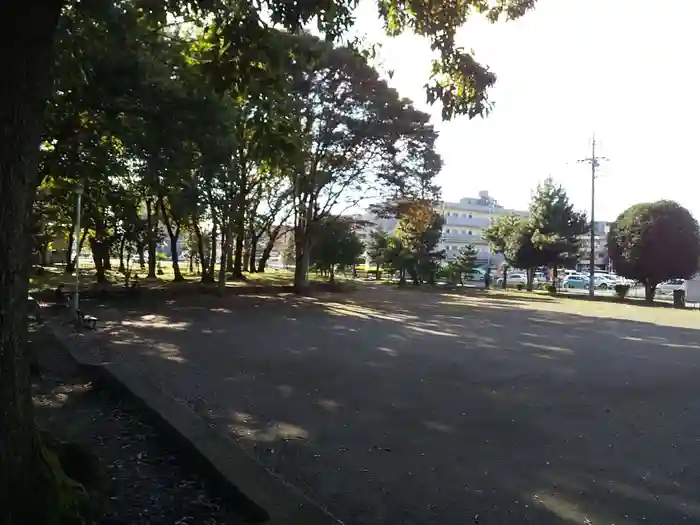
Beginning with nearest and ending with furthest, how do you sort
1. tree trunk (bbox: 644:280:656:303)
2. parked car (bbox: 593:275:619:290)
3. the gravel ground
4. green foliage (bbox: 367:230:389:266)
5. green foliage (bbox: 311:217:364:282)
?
1. the gravel ground
2. tree trunk (bbox: 644:280:656:303)
3. green foliage (bbox: 311:217:364:282)
4. green foliage (bbox: 367:230:389:266)
5. parked car (bbox: 593:275:619:290)

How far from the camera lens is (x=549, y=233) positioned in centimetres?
3619

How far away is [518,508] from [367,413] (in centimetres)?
261

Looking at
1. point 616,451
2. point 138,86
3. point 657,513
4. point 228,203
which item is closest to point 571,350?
point 616,451

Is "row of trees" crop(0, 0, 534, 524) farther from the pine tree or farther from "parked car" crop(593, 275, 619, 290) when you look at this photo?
"parked car" crop(593, 275, 619, 290)

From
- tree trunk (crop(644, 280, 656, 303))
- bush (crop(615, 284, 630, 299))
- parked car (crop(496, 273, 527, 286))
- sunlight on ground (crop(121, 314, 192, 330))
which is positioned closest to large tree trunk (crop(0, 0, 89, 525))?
sunlight on ground (crop(121, 314, 192, 330))

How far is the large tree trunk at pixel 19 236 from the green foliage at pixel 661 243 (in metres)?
30.5

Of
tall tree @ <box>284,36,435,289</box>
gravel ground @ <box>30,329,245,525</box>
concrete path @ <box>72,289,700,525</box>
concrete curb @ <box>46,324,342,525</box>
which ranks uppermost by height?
tall tree @ <box>284,36,435,289</box>

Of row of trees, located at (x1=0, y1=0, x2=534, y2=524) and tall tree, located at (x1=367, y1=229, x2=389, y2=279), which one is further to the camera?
tall tree, located at (x1=367, y1=229, x2=389, y2=279)

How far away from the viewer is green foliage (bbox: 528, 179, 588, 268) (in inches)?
1395

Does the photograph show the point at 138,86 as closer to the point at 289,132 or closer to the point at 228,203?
the point at 289,132

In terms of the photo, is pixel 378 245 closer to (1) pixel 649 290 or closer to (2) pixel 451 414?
(1) pixel 649 290

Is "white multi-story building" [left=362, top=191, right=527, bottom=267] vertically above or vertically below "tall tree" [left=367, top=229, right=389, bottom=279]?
above

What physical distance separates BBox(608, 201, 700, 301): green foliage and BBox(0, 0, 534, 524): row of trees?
11193 millimetres

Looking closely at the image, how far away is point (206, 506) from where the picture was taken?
3.68 metres
